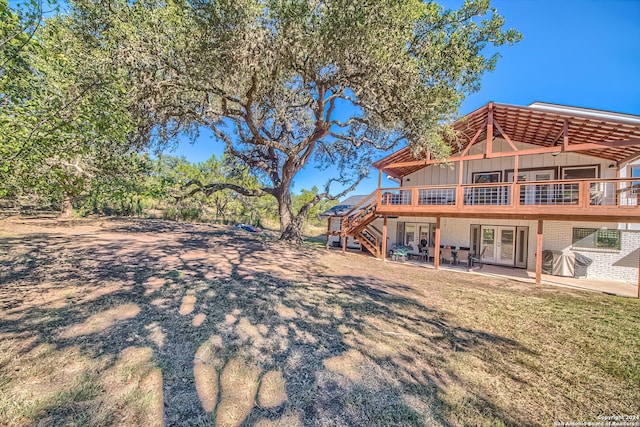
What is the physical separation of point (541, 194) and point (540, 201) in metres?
1.38

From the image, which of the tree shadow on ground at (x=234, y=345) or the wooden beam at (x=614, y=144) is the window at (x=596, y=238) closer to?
the wooden beam at (x=614, y=144)

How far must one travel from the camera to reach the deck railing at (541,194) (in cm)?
905

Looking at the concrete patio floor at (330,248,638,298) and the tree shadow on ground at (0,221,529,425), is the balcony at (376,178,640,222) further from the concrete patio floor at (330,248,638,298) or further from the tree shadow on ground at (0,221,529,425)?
the tree shadow on ground at (0,221,529,425)

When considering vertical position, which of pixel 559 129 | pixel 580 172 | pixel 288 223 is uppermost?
pixel 559 129

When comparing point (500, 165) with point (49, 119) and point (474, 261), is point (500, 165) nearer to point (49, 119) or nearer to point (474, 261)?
point (474, 261)

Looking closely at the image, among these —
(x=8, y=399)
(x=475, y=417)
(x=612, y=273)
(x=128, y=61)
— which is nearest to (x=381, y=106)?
(x=128, y=61)

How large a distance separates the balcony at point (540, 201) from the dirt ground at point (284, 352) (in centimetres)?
318

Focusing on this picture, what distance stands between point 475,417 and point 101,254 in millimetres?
9153

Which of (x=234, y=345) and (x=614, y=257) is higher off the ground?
(x=614, y=257)

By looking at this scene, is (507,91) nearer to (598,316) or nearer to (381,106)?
(381,106)

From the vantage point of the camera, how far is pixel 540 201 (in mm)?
10898

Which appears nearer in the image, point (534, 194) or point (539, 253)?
point (539, 253)

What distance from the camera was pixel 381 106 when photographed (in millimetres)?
8445

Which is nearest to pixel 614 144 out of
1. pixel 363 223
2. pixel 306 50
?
pixel 363 223
